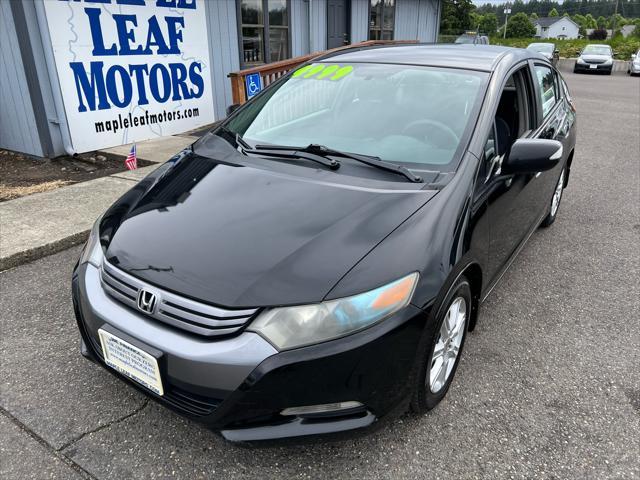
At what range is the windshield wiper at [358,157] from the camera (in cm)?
235

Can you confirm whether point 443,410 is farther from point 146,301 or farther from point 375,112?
point 375,112

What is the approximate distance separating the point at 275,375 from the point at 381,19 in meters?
12.9

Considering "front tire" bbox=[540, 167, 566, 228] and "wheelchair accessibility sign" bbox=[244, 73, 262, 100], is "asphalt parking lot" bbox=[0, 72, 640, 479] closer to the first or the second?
"front tire" bbox=[540, 167, 566, 228]

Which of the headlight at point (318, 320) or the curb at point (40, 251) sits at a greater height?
the headlight at point (318, 320)

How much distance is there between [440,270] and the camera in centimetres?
200

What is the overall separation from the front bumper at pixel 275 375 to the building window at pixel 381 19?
12053 millimetres

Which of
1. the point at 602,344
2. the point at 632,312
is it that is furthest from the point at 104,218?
the point at 632,312

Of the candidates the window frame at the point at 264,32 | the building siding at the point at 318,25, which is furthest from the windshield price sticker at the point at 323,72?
the building siding at the point at 318,25

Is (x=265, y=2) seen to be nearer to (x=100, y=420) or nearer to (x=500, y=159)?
(x=500, y=159)

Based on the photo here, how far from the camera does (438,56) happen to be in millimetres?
3062

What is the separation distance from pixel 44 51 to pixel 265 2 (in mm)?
4333

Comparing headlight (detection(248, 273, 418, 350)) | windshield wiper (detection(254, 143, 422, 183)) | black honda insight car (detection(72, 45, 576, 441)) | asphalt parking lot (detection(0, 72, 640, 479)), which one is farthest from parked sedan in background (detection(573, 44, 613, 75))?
headlight (detection(248, 273, 418, 350))

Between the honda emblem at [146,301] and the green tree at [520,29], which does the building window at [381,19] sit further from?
the green tree at [520,29]

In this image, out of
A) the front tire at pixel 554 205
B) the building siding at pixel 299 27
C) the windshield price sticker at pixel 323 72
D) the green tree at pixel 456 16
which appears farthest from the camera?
the green tree at pixel 456 16
